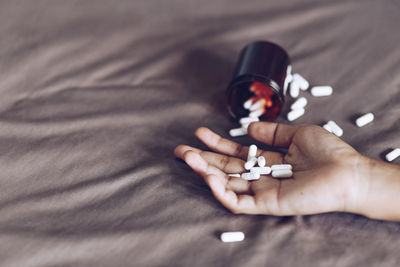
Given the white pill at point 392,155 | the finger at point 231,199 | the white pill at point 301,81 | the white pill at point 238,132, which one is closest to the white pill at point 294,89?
the white pill at point 301,81

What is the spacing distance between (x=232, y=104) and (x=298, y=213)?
17.6 inches

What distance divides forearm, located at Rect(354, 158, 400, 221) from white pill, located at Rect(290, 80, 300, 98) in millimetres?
377

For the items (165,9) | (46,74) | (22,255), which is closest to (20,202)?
(22,255)

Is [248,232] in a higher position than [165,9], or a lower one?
lower

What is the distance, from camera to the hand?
0.99m

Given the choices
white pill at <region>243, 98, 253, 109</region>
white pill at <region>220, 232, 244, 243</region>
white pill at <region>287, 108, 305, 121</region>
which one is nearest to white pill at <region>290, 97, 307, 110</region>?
white pill at <region>287, 108, 305, 121</region>

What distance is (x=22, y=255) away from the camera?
3.08 feet

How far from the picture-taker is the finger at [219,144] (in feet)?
3.87

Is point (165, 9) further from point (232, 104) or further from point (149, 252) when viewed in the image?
point (149, 252)

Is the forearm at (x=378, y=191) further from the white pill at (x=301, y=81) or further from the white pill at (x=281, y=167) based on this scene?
the white pill at (x=301, y=81)

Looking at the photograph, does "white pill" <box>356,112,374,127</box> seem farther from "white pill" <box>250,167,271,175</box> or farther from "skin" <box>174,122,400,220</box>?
"white pill" <box>250,167,271,175</box>

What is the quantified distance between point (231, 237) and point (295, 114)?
48cm

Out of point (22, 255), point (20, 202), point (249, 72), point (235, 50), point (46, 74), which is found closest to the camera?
point (22, 255)

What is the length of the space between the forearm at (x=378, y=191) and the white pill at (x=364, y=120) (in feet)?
0.72
